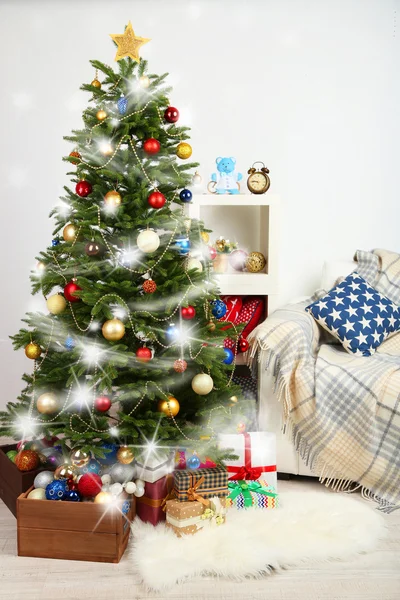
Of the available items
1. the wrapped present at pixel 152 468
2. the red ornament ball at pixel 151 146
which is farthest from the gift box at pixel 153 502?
the red ornament ball at pixel 151 146

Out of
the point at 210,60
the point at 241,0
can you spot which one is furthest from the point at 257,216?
the point at 241,0

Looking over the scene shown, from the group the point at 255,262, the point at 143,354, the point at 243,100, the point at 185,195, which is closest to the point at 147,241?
the point at 185,195

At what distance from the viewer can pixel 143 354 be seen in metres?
1.86

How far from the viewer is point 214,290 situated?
2.03 m

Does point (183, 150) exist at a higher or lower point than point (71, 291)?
higher

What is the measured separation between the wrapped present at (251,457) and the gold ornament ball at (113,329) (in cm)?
56

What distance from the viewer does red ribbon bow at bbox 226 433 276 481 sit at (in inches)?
81.4

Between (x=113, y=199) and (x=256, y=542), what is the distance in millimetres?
1155

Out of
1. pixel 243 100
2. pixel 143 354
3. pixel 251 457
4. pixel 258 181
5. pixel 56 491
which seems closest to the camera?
pixel 56 491

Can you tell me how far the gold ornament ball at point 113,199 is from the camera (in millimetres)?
1850

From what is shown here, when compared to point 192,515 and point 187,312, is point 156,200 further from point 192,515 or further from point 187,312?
point 192,515

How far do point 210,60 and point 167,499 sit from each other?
219 cm

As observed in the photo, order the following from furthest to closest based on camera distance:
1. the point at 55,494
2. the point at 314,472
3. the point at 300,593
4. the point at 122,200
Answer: the point at 314,472
the point at 122,200
the point at 55,494
the point at 300,593

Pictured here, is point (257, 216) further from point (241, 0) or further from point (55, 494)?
point (55, 494)
